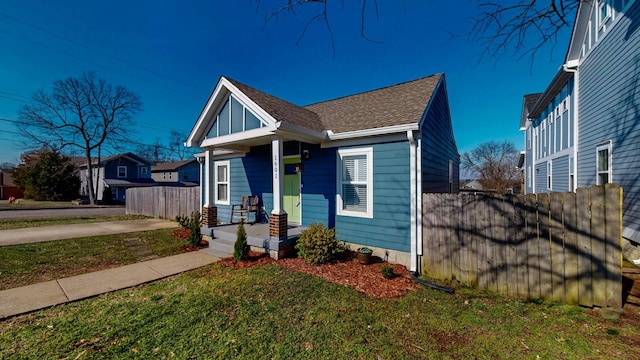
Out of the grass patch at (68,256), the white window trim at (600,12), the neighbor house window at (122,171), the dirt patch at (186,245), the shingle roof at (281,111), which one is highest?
the white window trim at (600,12)

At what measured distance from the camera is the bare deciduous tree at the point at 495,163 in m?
28.3

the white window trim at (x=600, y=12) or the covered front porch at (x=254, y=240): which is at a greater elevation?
the white window trim at (x=600, y=12)

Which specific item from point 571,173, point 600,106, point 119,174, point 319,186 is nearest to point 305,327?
point 319,186

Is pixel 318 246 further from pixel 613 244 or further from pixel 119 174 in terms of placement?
pixel 119 174

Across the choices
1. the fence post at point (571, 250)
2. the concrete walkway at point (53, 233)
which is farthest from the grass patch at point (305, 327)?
the concrete walkway at point (53, 233)

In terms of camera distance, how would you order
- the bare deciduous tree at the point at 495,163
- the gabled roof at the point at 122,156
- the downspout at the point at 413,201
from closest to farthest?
the downspout at the point at 413,201
the bare deciduous tree at the point at 495,163
the gabled roof at the point at 122,156

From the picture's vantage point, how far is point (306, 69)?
1335 cm

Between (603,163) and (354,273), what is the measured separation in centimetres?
846

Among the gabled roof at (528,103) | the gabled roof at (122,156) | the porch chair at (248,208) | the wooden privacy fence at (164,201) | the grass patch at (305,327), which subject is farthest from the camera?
the gabled roof at (122,156)

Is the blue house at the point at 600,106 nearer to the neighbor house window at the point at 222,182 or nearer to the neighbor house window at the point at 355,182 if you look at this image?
the neighbor house window at the point at 355,182

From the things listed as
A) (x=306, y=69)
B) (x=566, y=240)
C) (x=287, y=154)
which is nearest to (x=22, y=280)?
(x=287, y=154)

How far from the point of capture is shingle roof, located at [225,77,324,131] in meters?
5.96

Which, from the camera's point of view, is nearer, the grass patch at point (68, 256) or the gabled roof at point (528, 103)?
the grass patch at point (68, 256)

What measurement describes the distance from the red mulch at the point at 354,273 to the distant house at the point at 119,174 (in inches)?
1238
